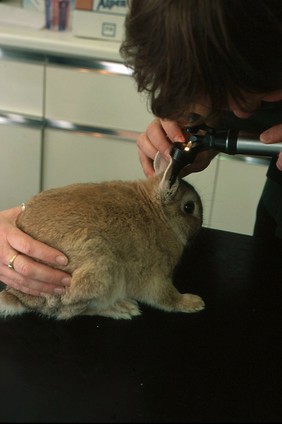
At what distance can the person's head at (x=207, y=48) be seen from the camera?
0.68 m

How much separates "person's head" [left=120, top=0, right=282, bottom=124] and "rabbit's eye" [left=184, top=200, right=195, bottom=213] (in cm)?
36

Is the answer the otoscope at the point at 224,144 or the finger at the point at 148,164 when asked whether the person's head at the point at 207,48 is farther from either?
the finger at the point at 148,164

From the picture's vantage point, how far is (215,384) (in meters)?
0.78

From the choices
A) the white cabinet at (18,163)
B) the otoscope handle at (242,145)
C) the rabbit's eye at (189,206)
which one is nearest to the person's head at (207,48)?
the otoscope handle at (242,145)

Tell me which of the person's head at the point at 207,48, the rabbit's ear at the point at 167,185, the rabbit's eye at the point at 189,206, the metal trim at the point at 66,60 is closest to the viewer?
the person's head at the point at 207,48

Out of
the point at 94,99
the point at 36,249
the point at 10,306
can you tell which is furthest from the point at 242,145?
the point at 94,99

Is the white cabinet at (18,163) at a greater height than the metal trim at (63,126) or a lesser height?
lesser

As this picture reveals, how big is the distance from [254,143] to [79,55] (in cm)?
117

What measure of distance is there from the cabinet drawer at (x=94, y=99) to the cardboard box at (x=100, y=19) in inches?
6.0

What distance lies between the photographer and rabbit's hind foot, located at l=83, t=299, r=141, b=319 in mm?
952

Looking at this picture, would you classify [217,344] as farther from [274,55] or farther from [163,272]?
[274,55]

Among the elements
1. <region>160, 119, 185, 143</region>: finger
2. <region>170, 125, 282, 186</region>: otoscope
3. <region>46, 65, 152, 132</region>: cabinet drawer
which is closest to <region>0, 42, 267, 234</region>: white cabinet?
<region>46, 65, 152, 132</region>: cabinet drawer

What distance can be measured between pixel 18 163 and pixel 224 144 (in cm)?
147

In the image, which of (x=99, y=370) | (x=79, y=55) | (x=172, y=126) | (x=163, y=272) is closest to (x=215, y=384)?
(x=99, y=370)
